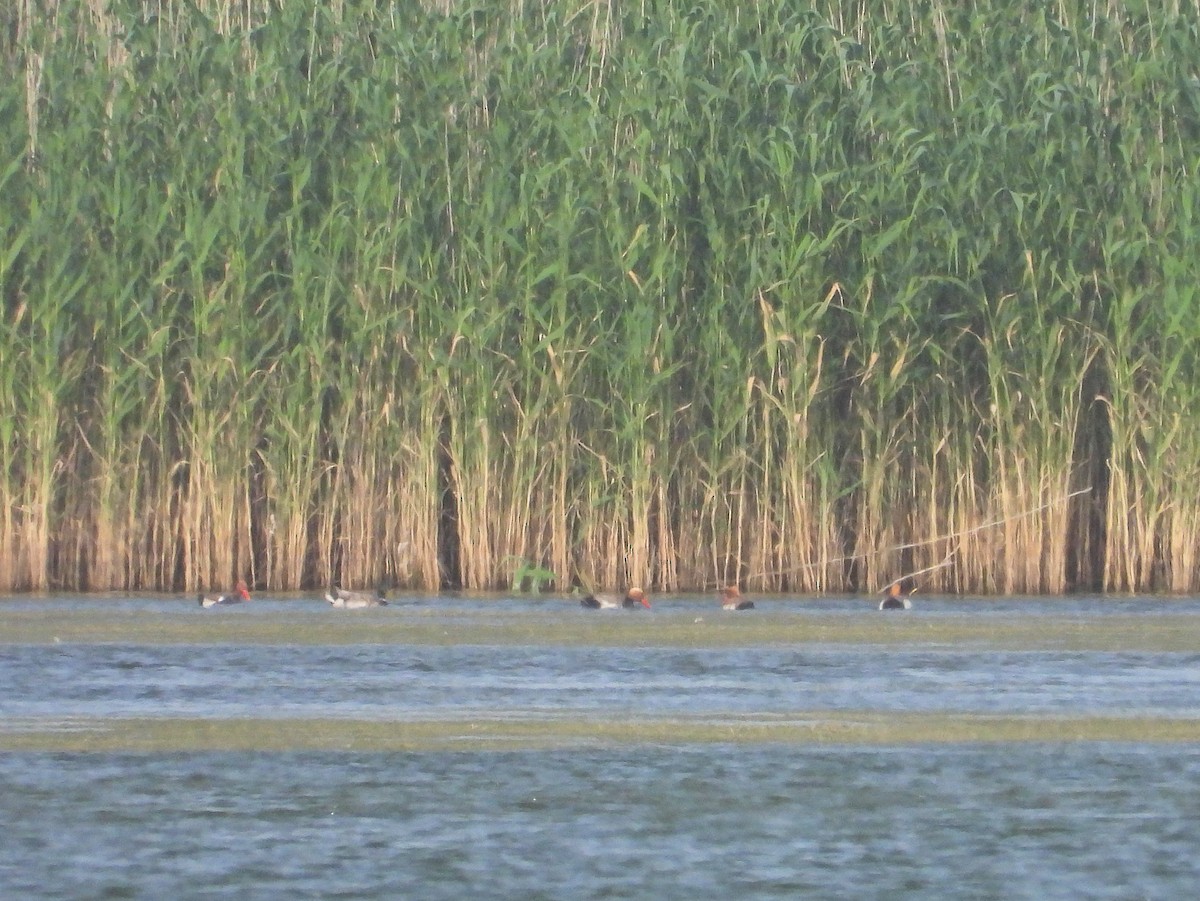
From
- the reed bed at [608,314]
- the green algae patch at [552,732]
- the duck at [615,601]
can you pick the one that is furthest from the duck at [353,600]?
the green algae patch at [552,732]

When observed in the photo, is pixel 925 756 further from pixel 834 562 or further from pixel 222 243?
pixel 222 243

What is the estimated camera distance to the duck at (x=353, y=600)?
1067cm

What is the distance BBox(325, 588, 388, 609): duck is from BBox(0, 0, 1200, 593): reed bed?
712 millimetres

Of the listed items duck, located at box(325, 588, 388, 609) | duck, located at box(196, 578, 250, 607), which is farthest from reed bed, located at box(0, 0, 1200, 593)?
duck, located at box(325, 588, 388, 609)

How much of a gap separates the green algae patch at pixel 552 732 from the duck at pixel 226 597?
3374 millimetres

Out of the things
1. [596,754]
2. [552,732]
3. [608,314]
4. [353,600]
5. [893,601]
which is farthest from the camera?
[608,314]

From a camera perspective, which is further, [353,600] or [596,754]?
[353,600]

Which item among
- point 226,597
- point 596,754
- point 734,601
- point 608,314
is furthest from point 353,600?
point 596,754

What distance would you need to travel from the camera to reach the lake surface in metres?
5.24

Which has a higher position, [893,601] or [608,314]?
[608,314]

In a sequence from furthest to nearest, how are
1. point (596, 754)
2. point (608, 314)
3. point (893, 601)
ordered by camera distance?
1. point (608, 314)
2. point (893, 601)
3. point (596, 754)

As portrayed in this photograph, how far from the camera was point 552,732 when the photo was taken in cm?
714

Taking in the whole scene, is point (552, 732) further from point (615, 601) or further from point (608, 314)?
point (608, 314)

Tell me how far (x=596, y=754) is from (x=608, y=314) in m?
5.18
